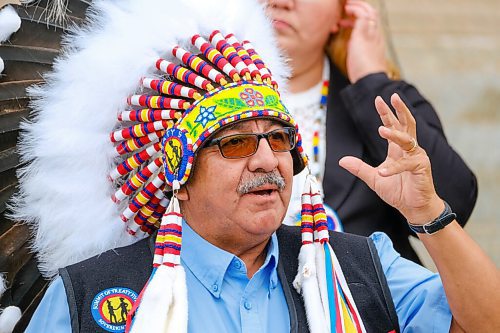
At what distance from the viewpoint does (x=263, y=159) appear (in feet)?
9.59

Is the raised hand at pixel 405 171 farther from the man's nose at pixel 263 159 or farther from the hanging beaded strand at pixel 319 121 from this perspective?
the hanging beaded strand at pixel 319 121

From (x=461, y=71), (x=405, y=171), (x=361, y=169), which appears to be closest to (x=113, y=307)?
(x=361, y=169)

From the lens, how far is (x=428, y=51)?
6980 millimetres

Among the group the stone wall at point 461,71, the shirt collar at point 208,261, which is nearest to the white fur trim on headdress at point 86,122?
the shirt collar at point 208,261

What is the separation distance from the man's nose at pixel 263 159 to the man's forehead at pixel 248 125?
5 cm

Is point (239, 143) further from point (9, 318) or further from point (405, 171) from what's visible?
point (9, 318)

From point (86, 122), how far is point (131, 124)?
0.15 m

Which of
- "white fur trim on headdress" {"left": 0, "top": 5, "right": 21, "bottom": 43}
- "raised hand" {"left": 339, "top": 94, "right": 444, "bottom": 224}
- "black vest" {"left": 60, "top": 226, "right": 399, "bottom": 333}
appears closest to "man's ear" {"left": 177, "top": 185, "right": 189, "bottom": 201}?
"black vest" {"left": 60, "top": 226, "right": 399, "bottom": 333}

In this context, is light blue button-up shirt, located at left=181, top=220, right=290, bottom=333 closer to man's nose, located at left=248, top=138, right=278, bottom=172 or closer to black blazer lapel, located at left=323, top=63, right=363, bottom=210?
man's nose, located at left=248, top=138, right=278, bottom=172

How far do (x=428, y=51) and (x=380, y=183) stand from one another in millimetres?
4253

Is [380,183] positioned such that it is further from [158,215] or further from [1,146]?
[1,146]

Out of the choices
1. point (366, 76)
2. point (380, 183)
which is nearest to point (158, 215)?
point (380, 183)

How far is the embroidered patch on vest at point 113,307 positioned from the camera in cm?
289

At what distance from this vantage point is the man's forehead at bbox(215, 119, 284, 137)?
116 inches
